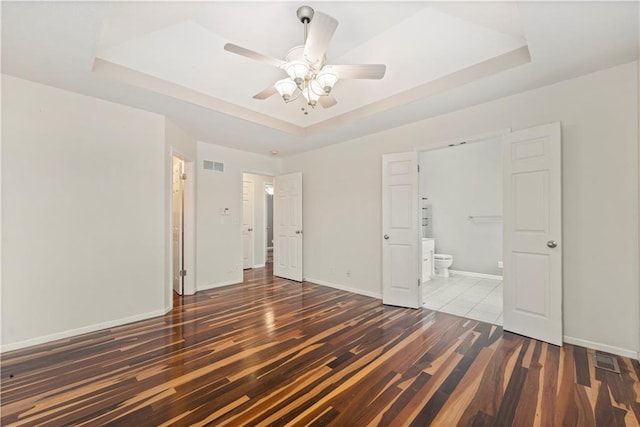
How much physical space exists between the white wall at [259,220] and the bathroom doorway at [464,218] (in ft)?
13.1

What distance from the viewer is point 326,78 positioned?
2094mm

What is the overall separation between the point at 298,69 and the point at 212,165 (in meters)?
3.41

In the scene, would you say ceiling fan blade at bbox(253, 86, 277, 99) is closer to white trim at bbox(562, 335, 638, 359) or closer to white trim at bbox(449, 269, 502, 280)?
white trim at bbox(562, 335, 638, 359)

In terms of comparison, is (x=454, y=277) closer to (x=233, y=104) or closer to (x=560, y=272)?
(x=560, y=272)

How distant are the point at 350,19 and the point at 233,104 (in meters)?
1.90

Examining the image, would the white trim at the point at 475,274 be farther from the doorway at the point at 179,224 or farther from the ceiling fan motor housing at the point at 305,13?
the ceiling fan motor housing at the point at 305,13

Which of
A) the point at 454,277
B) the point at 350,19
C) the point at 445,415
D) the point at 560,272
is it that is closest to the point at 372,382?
the point at 445,415

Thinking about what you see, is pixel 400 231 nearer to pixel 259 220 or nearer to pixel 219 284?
pixel 219 284

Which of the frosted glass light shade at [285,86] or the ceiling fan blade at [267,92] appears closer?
the frosted glass light shade at [285,86]

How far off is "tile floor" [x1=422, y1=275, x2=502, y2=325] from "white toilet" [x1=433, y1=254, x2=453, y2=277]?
170 mm

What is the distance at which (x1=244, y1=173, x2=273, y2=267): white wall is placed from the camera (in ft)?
22.5

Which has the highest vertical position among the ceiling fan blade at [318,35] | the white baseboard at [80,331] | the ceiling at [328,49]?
the ceiling at [328,49]

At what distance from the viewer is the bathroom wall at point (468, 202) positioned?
18.2 ft

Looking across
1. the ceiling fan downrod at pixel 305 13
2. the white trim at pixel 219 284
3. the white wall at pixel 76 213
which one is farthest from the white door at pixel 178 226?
the ceiling fan downrod at pixel 305 13
